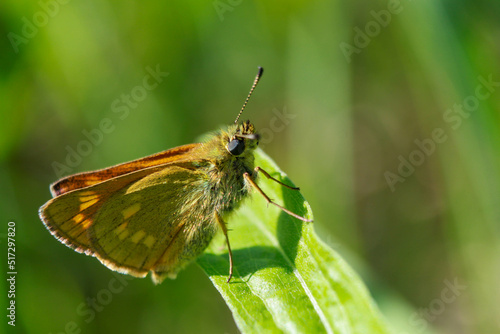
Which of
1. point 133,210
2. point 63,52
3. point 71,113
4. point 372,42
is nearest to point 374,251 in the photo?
point 372,42

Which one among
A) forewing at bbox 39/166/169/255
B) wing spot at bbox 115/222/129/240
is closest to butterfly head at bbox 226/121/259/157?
forewing at bbox 39/166/169/255

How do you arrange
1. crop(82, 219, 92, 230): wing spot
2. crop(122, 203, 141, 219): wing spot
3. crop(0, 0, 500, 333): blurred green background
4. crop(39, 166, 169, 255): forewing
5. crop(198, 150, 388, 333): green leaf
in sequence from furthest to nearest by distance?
crop(0, 0, 500, 333): blurred green background
crop(122, 203, 141, 219): wing spot
crop(82, 219, 92, 230): wing spot
crop(39, 166, 169, 255): forewing
crop(198, 150, 388, 333): green leaf

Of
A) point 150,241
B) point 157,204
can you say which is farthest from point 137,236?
point 157,204

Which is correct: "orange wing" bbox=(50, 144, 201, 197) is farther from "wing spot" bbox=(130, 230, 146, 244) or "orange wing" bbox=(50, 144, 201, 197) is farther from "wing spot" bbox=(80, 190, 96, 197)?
"wing spot" bbox=(130, 230, 146, 244)

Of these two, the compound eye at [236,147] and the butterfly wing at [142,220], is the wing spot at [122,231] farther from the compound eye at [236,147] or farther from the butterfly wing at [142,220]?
the compound eye at [236,147]

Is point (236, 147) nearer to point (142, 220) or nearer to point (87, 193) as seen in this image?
point (142, 220)

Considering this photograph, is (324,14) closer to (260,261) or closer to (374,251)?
(374,251)

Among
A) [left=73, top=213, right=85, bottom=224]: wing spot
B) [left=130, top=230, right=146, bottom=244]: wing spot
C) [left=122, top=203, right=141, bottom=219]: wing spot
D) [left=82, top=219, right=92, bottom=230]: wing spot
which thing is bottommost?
[left=130, top=230, right=146, bottom=244]: wing spot
